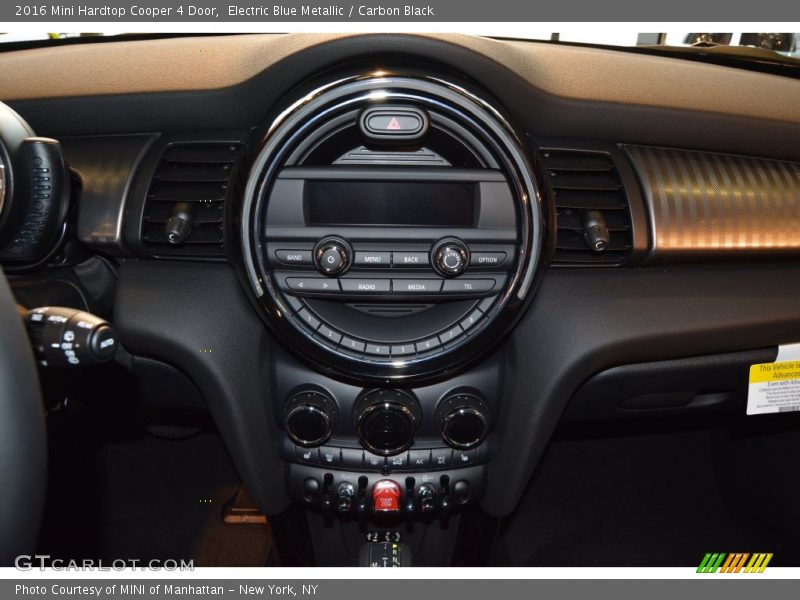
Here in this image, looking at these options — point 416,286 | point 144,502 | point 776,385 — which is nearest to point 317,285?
point 416,286

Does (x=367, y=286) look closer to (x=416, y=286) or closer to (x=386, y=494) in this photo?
(x=416, y=286)

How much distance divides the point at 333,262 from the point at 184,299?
12.5 inches

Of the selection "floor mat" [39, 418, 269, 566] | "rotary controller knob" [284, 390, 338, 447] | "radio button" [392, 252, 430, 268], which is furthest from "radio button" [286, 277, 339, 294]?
"floor mat" [39, 418, 269, 566]

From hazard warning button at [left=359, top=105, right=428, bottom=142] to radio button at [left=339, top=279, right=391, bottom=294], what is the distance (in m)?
0.22

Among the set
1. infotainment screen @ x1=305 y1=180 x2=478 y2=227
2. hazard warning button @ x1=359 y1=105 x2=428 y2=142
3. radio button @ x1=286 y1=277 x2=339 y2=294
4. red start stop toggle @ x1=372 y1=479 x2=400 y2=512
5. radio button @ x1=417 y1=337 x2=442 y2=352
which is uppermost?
hazard warning button @ x1=359 y1=105 x2=428 y2=142

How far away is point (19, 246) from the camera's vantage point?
1.01 m

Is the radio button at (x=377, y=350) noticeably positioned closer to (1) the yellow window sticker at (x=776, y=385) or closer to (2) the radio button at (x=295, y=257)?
(2) the radio button at (x=295, y=257)

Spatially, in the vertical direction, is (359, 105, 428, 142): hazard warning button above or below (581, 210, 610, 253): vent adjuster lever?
above

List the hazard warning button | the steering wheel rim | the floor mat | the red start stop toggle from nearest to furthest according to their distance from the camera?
the steering wheel rim
the hazard warning button
the red start stop toggle
the floor mat

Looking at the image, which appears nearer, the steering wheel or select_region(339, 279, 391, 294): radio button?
the steering wheel

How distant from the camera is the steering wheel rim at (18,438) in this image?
631 mm

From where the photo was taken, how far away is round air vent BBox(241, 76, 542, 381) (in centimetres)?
99

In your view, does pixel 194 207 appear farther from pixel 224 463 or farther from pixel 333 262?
pixel 224 463

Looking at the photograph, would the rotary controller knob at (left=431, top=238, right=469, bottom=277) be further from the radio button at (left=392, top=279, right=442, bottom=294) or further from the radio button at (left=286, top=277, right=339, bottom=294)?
the radio button at (left=286, top=277, right=339, bottom=294)
